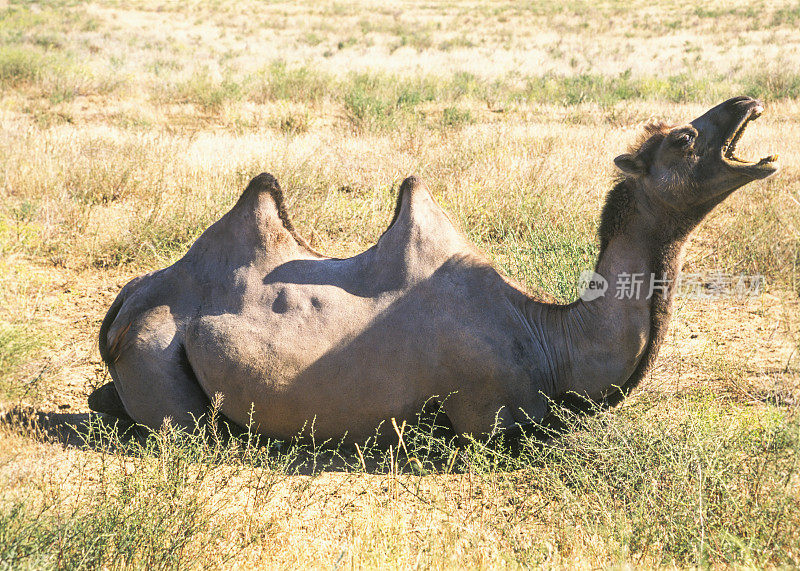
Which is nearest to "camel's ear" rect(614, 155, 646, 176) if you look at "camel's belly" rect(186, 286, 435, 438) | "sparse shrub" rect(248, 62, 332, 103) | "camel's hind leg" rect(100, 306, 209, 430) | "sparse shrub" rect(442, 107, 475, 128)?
"camel's belly" rect(186, 286, 435, 438)

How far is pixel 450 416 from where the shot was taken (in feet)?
14.4

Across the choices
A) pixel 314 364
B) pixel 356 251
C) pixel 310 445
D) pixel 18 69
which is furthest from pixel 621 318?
pixel 18 69

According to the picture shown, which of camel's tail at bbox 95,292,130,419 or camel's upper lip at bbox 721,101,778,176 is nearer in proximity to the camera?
camel's upper lip at bbox 721,101,778,176

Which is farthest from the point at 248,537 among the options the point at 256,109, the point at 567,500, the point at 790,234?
the point at 256,109

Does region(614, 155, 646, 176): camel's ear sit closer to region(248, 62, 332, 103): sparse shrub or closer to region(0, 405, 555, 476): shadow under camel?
region(0, 405, 555, 476): shadow under camel

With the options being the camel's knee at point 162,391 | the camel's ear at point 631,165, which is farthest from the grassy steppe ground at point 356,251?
the camel's ear at point 631,165

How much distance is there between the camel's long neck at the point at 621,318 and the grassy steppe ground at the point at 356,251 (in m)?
0.26

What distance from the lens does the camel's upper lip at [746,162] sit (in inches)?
147

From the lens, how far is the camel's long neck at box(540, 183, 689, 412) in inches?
163

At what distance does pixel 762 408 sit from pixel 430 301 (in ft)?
8.17

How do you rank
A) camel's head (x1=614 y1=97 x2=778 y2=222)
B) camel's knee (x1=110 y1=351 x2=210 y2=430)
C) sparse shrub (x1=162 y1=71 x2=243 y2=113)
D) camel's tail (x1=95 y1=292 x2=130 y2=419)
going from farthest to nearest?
sparse shrub (x1=162 y1=71 x2=243 y2=113)
camel's tail (x1=95 y1=292 x2=130 y2=419)
camel's knee (x1=110 y1=351 x2=210 y2=430)
camel's head (x1=614 y1=97 x2=778 y2=222)

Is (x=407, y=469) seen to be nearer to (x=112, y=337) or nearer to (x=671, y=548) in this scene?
(x=671, y=548)

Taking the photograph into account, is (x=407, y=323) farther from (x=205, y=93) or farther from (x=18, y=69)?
(x=18, y=69)

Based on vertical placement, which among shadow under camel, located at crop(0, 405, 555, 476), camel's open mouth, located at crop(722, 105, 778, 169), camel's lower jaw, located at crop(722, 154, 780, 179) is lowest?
shadow under camel, located at crop(0, 405, 555, 476)
